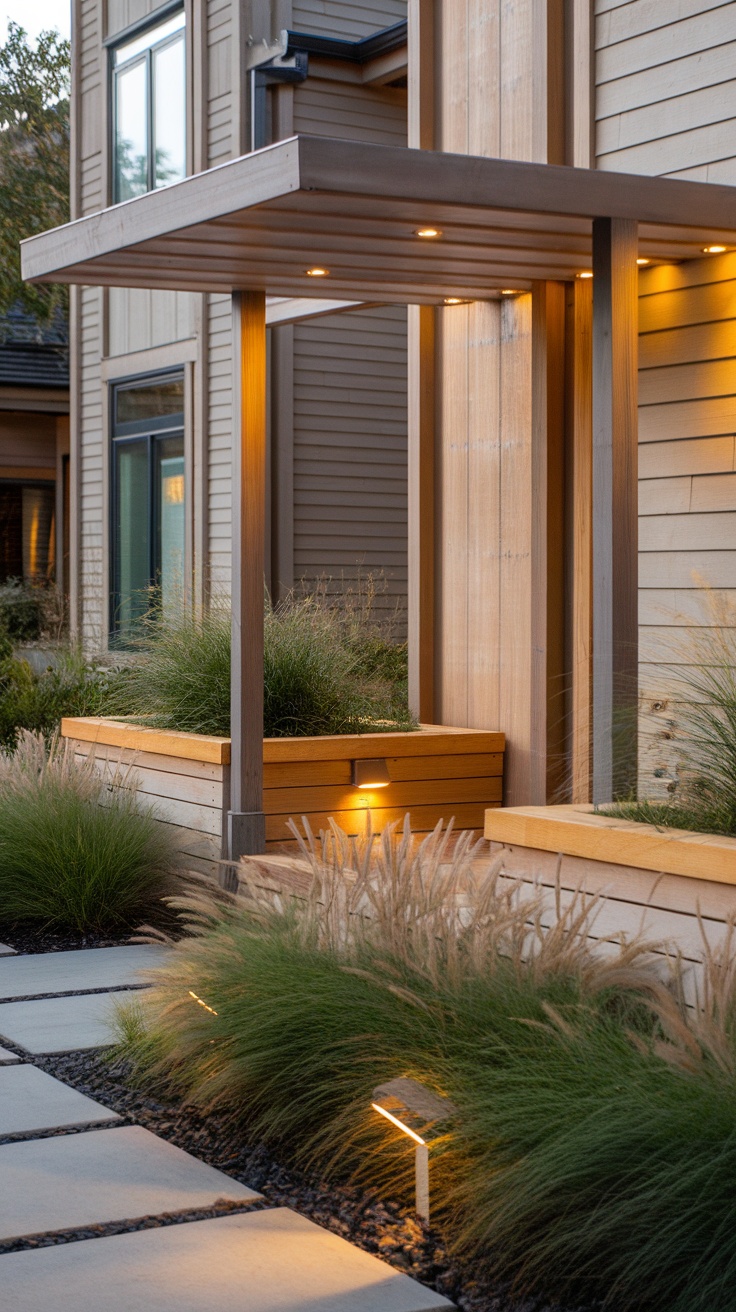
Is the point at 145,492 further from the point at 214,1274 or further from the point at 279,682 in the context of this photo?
the point at 214,1274

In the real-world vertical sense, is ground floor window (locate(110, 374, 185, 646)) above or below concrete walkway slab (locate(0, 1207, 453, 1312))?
above

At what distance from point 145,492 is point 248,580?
643 centimetres

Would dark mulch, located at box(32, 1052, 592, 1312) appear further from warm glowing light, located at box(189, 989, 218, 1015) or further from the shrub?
the shrub

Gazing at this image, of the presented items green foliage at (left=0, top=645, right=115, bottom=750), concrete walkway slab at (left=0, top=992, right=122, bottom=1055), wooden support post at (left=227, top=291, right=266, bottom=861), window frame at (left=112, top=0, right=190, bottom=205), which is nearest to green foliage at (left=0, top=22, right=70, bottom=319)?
window frame at (left=112, top=0, right=190, bottom=205)

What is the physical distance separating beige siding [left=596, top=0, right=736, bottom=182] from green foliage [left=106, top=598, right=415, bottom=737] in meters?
2.49

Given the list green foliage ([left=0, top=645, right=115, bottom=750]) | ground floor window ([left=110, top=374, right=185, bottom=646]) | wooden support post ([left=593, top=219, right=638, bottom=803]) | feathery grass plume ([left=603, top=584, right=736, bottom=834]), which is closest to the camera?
feathery grass plume ([left=603, top=584, right=736, bottom=834])

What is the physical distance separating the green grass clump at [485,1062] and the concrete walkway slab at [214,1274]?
0.78 feet

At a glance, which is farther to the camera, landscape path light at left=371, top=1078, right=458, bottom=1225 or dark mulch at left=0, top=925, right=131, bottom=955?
dark mulch at left=0, top=925, right=131, bottom=955

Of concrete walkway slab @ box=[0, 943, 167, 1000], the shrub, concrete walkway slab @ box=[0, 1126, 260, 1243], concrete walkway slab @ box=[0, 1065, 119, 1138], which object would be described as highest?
the shrub

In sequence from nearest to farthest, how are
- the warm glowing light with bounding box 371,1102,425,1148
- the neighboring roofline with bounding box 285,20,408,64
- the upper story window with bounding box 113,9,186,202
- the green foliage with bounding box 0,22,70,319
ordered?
the warm glowing light with bounding box 371,1102,425,1148
the neighboring roofline with bounding box 285,20,408,64
the upper story window with bounding box 113,9,186,202
the green foliage with bounding box 0,22,70,319

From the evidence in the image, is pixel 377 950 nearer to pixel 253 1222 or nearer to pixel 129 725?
pixel 253 1222

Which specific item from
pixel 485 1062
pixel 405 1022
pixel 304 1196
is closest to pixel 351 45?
pixel 405 1022

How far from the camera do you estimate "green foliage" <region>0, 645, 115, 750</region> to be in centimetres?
962

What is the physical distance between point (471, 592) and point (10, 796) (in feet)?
7.62
